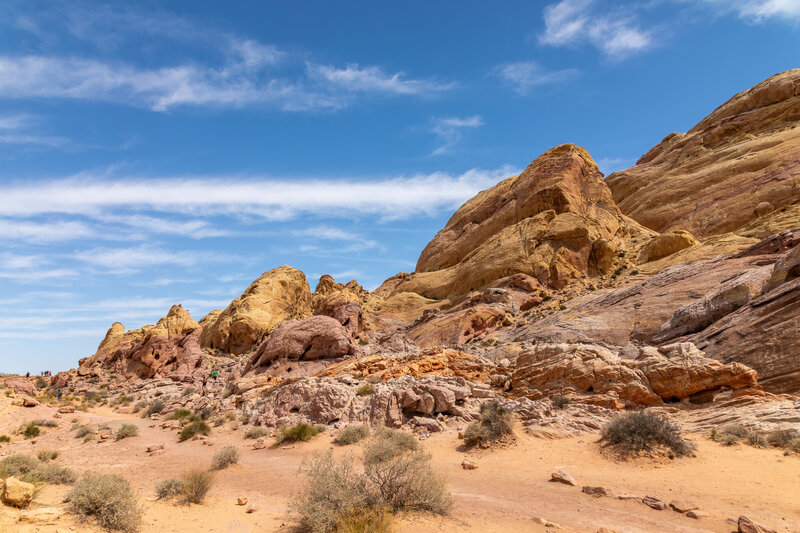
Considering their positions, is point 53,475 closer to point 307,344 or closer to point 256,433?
point 256,433

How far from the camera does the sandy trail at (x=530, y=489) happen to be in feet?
23.0

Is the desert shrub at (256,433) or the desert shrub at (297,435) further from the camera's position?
the desert shrub at (256,433)

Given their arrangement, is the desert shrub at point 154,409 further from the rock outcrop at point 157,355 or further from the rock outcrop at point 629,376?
the rock outcrop at point 629,376

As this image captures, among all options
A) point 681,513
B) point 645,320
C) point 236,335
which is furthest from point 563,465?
point 236,335

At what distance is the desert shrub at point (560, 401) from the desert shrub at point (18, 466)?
14.0 meters

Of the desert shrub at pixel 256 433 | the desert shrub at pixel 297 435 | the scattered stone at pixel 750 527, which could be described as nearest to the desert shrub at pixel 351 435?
the desert shrub at pixel 297 435

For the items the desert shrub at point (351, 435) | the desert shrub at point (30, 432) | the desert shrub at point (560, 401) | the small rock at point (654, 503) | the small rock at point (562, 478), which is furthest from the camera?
the desert shrub at point (30, 432)

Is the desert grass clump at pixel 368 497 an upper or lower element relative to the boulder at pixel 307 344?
lower

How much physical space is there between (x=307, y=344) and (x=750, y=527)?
930 inches

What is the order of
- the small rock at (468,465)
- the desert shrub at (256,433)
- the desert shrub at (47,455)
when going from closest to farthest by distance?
the small rock at (468,465) → the desert shrub at (47,455) → the desert shrub at (256,433)

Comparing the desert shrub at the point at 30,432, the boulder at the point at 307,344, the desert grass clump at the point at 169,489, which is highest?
the boulder at the point at 307,344

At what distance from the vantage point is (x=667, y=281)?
2441 cm

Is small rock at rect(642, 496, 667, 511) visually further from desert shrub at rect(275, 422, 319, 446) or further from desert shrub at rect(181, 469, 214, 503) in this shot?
desert shrub at rect(275, 422, 319, 446)

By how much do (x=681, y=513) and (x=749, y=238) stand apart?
31.3 meters
